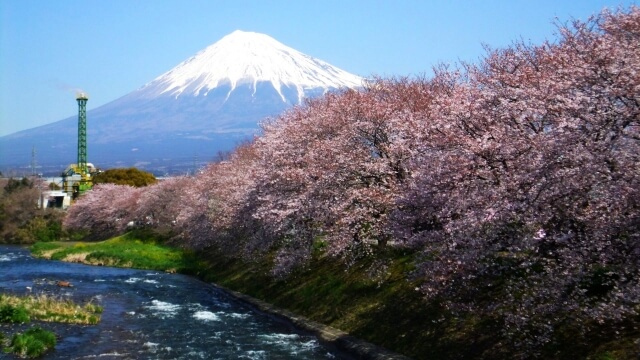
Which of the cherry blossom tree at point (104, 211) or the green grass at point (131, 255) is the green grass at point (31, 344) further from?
the cherry blossom tree at point (104, 211)

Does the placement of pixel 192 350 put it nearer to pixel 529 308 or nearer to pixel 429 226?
pixel 429 226

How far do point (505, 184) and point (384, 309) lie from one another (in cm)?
772

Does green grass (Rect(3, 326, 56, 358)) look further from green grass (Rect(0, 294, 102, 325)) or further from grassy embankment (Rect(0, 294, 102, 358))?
green grass (Rect(0, 294, 102, 325))

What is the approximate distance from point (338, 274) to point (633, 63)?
1447 centimetres

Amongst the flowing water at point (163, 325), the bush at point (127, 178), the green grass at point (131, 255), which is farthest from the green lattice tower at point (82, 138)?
the flowing water at point (163, 325)

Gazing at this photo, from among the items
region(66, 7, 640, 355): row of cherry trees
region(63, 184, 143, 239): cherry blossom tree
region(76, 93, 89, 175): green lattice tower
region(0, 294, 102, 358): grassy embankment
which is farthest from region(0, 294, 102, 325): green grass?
region(76, 93, 89, 175): green lattice tower

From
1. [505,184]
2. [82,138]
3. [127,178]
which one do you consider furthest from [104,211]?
[505,184]

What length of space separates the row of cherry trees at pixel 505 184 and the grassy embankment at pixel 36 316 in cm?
677

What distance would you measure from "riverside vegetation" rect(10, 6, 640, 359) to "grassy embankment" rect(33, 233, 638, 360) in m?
0.06

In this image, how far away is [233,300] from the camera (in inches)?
1097

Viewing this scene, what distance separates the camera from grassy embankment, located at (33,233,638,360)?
14133mm

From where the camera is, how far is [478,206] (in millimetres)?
13055

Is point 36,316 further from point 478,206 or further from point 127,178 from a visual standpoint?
point 127,178

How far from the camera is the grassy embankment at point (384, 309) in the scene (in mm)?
14133
